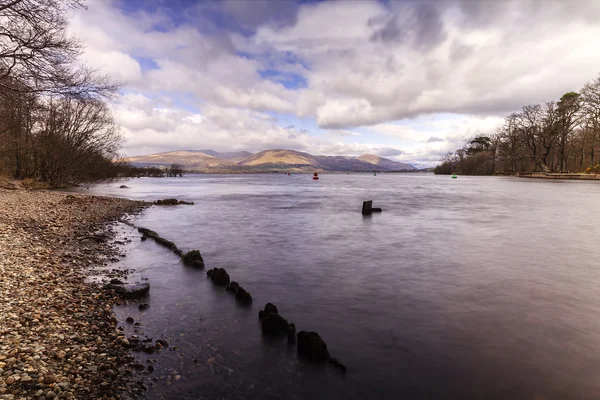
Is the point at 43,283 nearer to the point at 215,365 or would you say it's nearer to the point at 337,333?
the point at 215,365

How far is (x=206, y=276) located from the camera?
13.1 m

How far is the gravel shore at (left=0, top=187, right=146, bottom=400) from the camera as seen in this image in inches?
202

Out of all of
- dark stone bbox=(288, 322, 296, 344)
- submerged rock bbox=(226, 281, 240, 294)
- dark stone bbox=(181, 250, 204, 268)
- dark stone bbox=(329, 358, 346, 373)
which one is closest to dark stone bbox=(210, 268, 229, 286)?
submerged rock bbox=(226, 281, 240, 294)

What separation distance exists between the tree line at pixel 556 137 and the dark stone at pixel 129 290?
11478 cm

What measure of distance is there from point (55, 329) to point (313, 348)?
17.9 feet

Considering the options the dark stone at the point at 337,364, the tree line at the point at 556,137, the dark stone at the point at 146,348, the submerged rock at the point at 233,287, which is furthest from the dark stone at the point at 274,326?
the tree line at the point at 556,137

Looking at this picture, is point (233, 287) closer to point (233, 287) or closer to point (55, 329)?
point (233, 287)

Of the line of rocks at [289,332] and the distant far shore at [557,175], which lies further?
the distant far shore at [557,175]

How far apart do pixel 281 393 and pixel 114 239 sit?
15.6 meters

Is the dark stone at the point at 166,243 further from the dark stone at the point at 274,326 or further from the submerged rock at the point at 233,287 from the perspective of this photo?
the dark stone at the point at 274,326

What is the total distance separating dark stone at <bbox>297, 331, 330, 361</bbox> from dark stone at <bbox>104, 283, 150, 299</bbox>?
5739mm

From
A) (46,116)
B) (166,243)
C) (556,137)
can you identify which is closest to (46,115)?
(46,116)

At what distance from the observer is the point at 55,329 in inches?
266

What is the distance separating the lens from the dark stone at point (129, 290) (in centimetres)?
999
